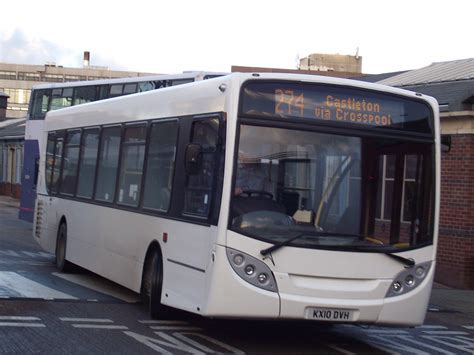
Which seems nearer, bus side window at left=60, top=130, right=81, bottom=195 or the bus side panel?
the bus side panel

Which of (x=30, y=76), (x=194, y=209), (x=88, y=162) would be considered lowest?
(x=194, y=209)

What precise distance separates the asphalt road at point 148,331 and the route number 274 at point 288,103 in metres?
2.25

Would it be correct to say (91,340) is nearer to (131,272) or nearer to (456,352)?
(131,272)

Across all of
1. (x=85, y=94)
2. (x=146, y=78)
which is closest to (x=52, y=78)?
(x=85, y=94)

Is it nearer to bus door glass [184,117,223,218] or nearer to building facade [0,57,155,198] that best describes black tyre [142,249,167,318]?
bus door glass [184,117,223,218]

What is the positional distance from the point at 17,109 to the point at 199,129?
119462 mm

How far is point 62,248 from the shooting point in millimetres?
14867

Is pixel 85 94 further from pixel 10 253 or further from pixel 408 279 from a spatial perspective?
pixel 408 279

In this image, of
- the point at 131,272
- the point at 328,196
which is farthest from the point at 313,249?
the point at 131,272

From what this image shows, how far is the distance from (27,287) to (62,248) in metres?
2.60

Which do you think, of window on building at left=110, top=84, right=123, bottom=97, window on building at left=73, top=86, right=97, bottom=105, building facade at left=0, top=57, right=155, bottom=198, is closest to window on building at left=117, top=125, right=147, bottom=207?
window on building at left=110, top=84, right=123, bottom=97

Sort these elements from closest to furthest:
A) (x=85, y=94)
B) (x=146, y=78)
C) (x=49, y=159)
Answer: (x=49, y=159), (x=146, y=78), (x=85, y=94)

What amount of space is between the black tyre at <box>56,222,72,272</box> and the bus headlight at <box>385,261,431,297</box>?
7.36 metres

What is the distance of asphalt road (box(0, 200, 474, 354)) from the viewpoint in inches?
339
